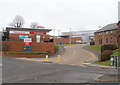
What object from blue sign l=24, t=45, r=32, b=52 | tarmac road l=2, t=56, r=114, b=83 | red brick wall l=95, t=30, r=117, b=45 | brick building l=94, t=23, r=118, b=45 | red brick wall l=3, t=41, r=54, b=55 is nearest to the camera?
tarmac road l=2, t=56, r=114, b=83

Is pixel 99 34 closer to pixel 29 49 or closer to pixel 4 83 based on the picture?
pixel 29 49

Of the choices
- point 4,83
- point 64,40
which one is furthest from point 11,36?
point 64,40

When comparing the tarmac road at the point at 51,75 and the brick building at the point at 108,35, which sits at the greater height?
the brick building at the point at 108,35

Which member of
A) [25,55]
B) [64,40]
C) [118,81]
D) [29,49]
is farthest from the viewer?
[64,40]

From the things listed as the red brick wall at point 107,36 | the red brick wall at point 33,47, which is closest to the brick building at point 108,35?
the red brick wall at point 107,36

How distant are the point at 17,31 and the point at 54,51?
1433cm

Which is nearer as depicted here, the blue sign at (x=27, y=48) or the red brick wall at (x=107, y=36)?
the blue sign at (x=27, y=48)

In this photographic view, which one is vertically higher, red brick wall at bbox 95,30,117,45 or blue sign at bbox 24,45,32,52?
red brick wall at bbox 95,30,117,45

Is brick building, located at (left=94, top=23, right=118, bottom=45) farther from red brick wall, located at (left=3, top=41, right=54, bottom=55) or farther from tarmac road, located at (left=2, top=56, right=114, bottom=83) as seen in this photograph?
tarmac road, located at (left=2, top=56, right=114, bottom=83)

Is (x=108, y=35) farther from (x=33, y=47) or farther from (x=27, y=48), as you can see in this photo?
(x=27, y=48)

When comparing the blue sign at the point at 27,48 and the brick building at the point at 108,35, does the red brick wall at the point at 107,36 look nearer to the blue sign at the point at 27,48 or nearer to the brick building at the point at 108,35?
the brick building at the point at 108,35

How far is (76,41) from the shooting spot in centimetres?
11481

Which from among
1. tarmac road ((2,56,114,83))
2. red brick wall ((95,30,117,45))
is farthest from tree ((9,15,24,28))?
tarmac road ((2,56,114,83))

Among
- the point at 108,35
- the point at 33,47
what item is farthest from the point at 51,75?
the point at 108,35
